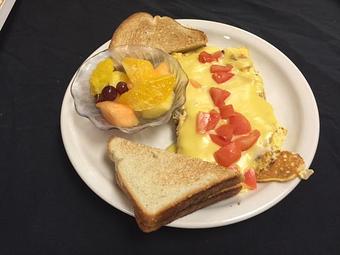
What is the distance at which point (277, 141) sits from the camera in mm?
1500

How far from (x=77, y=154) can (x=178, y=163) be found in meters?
0.33

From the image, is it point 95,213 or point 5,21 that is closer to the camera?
point 95,213

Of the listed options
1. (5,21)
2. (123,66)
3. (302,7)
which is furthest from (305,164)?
(5,21)

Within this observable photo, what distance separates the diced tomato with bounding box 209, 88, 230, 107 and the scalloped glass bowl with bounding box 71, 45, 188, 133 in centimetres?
10

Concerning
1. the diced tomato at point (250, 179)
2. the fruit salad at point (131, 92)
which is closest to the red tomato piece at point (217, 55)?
the fruit salad at point (131, 92)

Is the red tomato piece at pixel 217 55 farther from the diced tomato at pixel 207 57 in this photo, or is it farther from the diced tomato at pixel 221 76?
the diced tomato at pixel 221 76

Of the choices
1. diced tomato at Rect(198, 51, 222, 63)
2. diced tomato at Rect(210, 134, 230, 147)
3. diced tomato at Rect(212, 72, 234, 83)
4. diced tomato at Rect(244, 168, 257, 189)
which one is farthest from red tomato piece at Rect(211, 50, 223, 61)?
diced tomato at Rect(244, 168, 257, 189)

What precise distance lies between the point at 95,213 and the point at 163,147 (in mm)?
315

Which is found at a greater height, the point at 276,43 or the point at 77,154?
the point at 276,43

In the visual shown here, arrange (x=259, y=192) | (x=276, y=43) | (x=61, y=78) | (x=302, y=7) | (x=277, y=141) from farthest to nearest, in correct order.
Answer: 1. (x=302, y=7)
2. (x=276, y=43)
3. (x=61, y=78)
4. (x=277, y=141)
5. (x=259, y=192)

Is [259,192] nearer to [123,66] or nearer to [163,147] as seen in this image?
[163,147]

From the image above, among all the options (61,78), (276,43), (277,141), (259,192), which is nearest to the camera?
(259,192)

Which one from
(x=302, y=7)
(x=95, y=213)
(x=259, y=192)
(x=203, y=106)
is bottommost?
(x=95, y=213)

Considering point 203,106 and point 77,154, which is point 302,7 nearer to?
point 203,106
